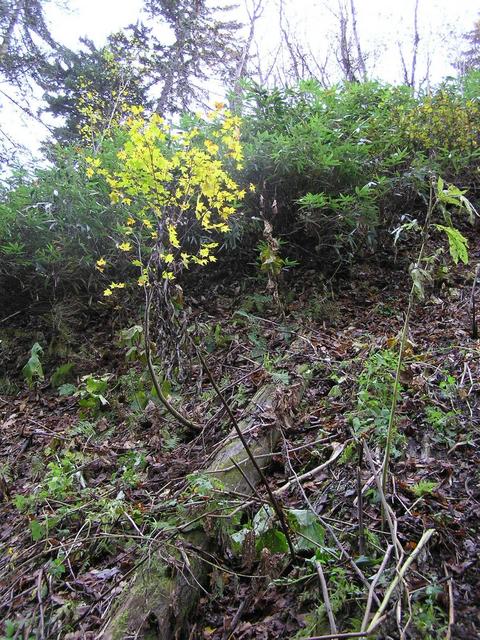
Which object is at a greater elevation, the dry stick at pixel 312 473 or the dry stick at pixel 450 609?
the dry stick at pixel 312 473

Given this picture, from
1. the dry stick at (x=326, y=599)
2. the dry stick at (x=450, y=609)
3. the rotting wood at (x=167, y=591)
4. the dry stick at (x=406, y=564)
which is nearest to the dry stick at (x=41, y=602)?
the rotting wood at (x=167, y=591)

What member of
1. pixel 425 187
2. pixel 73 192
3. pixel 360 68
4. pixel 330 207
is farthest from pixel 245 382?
pixel 360 68

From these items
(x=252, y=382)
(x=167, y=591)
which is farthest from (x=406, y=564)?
(x=252, y=382)

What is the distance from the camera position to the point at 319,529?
1640 millimetres

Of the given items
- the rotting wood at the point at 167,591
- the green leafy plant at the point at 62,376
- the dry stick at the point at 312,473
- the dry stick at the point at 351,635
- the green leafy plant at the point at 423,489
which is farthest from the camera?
the green leafy plant at the point at 62,376

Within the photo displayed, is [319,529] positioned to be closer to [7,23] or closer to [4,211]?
[4,211]

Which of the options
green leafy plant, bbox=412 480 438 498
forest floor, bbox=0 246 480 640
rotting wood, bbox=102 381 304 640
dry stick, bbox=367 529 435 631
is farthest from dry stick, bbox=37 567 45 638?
green leafy plant, bbox=412 480 438 498

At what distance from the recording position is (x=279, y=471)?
246 cm

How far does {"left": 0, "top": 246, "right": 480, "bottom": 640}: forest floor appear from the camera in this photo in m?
1.61

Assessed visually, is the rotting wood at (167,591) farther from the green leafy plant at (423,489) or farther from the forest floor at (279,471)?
the green leafy plant at (423,489)

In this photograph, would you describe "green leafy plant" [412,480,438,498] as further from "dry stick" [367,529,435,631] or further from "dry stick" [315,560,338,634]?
"dry stick" [315,560,338,634]

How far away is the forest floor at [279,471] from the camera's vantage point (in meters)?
1.61

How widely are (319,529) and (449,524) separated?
0.59 m

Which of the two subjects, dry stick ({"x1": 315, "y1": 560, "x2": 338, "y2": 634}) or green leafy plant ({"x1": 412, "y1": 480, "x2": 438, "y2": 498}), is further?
green leafy plant ({"x1": 412, "y1": 480, "x2": 438, "y2": 498})
